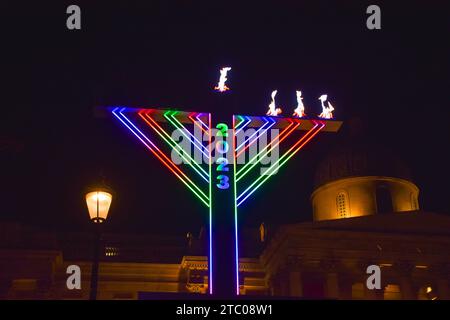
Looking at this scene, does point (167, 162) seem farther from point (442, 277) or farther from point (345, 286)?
point (442, 277)

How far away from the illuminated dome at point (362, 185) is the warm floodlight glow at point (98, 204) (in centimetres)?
3275

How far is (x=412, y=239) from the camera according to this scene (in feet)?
119

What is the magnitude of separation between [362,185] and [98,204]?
34.2 meters

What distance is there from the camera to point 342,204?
47.1m

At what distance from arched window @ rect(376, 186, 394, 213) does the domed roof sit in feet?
3.30

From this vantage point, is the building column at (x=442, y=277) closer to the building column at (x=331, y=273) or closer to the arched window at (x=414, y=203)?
the building column at (x=331, y=273)

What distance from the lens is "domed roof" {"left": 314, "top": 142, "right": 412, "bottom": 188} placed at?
46969 millimetres

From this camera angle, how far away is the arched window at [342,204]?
1829 inches

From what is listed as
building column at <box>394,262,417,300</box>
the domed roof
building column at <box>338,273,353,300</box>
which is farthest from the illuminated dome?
building column at <box>394,262,417,300</box>

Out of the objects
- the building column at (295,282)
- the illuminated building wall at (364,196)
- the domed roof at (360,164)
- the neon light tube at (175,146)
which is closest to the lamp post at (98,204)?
the neon light tube at (175,146)

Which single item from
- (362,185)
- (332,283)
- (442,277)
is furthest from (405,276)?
(362,185)

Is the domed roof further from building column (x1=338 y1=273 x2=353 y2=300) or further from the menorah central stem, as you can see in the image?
the menorah central stem
